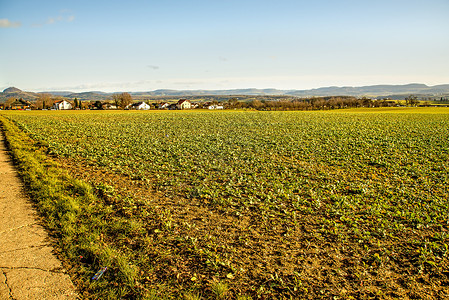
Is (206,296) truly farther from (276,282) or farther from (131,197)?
(131,197)

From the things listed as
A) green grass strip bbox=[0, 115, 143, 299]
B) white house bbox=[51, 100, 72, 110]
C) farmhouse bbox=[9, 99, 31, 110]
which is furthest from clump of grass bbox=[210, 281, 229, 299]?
white house bbox=[51, 100, 72, 110]

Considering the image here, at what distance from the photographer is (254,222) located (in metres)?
7.68

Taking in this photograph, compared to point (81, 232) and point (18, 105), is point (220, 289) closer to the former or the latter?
point (81, 232)

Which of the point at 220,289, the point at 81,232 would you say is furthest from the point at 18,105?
the point at 220,289

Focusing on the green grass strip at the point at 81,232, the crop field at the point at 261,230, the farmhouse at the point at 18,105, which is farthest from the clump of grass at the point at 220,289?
the farmhouse at the point at 18,105

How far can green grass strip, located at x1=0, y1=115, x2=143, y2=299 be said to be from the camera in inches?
190

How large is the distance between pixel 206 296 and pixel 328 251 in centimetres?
339

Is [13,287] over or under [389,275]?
over

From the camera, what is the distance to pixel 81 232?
6535 mm

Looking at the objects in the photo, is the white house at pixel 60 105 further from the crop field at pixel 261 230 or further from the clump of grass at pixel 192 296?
the clump of grass at pixel 192 296

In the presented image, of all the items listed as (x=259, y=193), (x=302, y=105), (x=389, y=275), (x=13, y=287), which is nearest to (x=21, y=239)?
(x=13, y=287)

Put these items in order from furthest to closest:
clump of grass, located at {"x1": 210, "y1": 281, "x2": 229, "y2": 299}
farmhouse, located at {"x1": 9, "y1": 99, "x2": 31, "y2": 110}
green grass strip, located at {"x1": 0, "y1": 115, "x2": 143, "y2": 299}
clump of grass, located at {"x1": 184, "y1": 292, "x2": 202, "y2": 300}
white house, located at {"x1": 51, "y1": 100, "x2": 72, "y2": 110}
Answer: white house, located at {"x1": 51, "y1": 100, "x2": 72, "y2": 110}
farmhouse, located at {"x1": 9, "y1": 99, "x2": 31, "y2": 110}
green grass strip, located at {"x1": 0, "y1": 115, "x2": 143, "y2": 299}
clump of grass, located at {"x1": 210, "y1": 281, "x2": 229, "y2": 299}
clump of grass, located at {"x1": 184, "y1": 292, "x2": 202, "y2": 300}

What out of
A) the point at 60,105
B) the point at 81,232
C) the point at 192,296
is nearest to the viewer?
the point at 192,296

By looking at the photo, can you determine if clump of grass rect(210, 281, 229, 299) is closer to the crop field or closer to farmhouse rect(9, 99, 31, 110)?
the crop field
